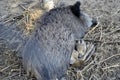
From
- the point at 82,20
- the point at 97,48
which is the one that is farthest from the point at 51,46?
the point at 82,20

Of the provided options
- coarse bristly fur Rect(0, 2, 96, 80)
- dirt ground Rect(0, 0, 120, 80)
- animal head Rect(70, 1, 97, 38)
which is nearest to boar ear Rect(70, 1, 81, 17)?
animal head Rect(70, 1, 97, 38)

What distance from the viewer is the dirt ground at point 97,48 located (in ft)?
14.0

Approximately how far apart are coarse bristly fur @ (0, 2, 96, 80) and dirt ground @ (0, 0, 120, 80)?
0.24m

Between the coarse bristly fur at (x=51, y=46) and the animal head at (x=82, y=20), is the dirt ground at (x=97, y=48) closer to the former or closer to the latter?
the animal head at (x=82, y=20)

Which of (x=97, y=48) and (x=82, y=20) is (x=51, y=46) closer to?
(x=97, y=48)

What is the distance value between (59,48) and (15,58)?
2.46ft

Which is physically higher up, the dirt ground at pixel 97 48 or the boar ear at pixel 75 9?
the boar ear at pixel 75 9

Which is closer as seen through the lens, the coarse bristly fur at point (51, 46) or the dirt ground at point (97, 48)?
the coarse bristly fur at point (51, 46)

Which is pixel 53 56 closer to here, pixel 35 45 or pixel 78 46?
pixel 35 45

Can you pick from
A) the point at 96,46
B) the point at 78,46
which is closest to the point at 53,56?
the point at 78,46

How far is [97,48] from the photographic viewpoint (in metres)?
4.65

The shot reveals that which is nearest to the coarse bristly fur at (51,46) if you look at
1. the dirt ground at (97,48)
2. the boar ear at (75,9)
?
the boar ear at (75,9)

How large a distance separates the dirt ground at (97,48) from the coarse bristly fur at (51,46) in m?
0.24

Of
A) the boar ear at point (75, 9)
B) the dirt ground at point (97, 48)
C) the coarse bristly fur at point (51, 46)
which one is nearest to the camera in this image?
the coarse bristly fur at point (51, 46)
